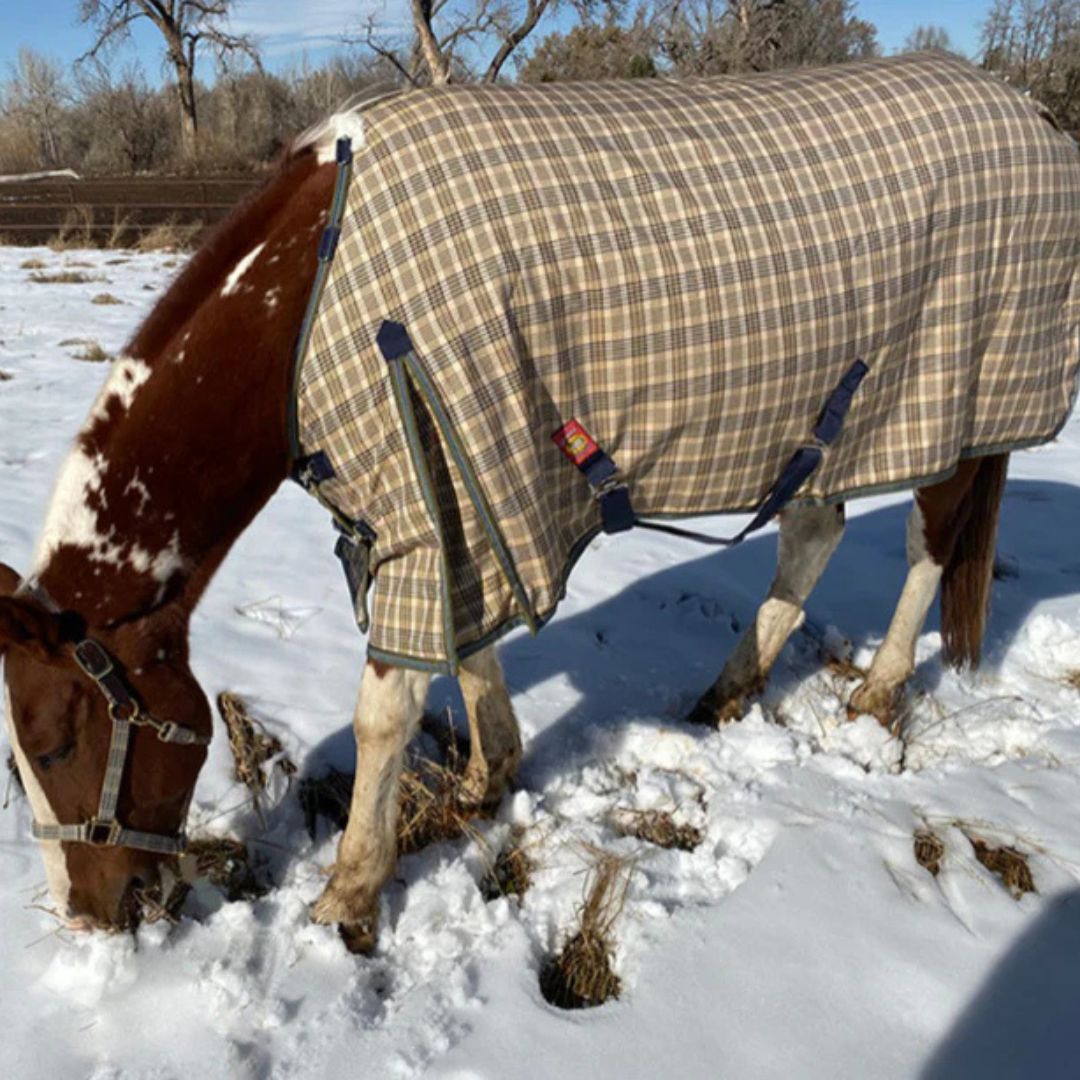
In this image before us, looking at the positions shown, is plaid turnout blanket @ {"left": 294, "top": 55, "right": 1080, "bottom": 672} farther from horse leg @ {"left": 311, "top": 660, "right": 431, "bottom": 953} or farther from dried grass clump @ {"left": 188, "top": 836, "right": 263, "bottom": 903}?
dried grass clump @ {"left": 188, "top": 836, "right": 263, "bottom": 903}

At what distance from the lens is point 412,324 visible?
5.27 ft

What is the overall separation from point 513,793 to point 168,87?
86.0 feet

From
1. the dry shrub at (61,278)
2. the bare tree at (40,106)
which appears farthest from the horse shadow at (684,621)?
the bare tree at (40,106)

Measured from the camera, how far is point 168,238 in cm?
1150

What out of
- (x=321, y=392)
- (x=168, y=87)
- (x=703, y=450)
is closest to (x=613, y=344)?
(x=703, y=450)

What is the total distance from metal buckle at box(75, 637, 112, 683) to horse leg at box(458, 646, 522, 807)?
3.07ft

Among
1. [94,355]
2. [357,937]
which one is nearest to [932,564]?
[357,937]

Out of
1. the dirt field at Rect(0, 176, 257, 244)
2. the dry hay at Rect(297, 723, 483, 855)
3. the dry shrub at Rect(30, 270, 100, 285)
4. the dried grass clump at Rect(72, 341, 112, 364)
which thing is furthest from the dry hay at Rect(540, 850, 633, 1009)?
the dirt field at Rect(0, 176, 257, 244)

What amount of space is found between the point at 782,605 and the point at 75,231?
1220 cm

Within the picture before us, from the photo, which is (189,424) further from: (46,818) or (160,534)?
(46,818)

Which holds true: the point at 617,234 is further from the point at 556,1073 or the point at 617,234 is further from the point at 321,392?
the point at 556,1073

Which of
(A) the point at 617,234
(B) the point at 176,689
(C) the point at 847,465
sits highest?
(A) the point at 617,234

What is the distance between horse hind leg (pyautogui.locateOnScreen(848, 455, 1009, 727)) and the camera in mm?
2680

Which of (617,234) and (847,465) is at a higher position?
(617,234)
